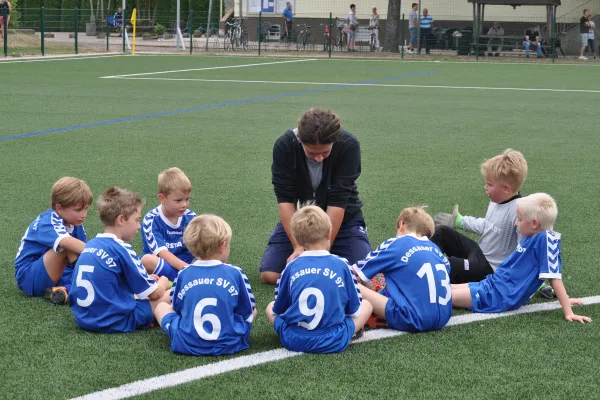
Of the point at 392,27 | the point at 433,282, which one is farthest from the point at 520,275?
the point at 392,27

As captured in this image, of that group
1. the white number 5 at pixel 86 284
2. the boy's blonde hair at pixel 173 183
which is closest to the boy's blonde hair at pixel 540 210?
the boy's blonde hair at pixel 173 183

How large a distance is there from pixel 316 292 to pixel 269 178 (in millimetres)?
4910

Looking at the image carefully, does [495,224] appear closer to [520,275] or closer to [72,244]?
[520,275]

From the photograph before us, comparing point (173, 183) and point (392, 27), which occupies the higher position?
point (392, 27)

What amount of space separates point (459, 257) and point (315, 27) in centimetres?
3757

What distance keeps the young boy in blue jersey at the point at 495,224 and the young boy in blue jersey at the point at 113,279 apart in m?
2.00

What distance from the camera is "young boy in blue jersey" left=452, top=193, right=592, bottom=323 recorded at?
4.87m

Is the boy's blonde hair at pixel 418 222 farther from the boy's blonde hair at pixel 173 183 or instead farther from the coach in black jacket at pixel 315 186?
the boy's blonde hair at pixel 173 183

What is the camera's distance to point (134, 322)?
472 centimetres

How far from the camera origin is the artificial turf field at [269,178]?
13.3 ft

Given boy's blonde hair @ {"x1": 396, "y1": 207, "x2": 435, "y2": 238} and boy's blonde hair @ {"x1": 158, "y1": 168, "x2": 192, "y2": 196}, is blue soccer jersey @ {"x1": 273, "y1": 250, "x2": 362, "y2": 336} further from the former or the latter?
boy's blonde hair @ {"x1": 158, "y1": 168, "x2": 192, "y2": 196}

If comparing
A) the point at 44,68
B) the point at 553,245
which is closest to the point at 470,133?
the point at 553,245

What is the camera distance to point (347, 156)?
5.67 m

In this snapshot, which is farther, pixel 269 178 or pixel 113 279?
pixel 269 178
